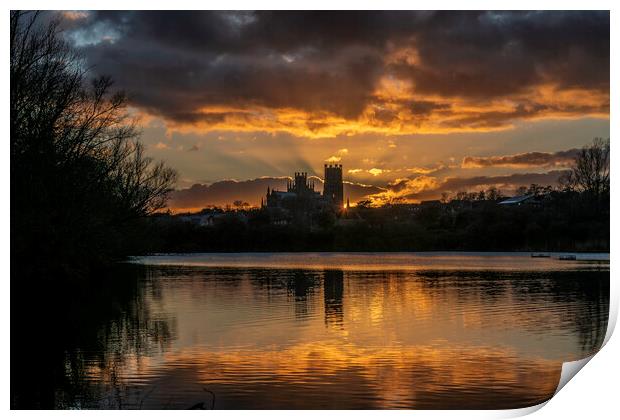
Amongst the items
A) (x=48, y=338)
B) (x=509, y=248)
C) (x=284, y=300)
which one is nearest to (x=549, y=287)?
(x=284, y=300)

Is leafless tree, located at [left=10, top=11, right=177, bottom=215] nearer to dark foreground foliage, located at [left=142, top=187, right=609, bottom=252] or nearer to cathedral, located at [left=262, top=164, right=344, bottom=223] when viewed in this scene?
dark foreground foliage, located at [left=142, top=187, right=609, bottom=252]

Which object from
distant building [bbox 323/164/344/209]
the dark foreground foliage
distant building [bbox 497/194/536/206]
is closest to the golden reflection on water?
the dark foreground foliage

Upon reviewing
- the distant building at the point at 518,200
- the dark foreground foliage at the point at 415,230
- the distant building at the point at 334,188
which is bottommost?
the dark foreground foliage at the point at 415,230

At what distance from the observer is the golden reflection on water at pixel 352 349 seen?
736cm

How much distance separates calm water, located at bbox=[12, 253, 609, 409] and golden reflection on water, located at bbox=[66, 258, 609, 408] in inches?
0.8

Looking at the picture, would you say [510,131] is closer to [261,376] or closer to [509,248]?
[261,376]

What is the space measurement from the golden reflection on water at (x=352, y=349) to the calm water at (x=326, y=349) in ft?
0.07

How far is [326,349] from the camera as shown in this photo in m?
9.72

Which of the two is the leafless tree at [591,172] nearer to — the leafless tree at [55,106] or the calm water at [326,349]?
the calm water at [326,349]

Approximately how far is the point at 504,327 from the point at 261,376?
4.94 m

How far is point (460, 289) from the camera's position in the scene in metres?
19.0

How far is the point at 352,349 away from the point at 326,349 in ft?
1.12

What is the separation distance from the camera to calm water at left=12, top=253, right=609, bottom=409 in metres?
7.32

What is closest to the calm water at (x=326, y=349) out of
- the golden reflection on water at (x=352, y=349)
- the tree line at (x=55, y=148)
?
the golden reflection on water at (x=352, y=349)
